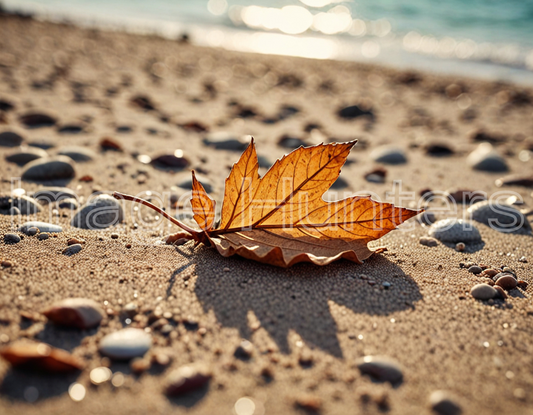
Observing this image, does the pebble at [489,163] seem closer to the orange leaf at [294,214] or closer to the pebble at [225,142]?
the pebble at [225,142]

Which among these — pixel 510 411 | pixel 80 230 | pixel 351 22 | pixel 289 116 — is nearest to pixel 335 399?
pixel 510 411

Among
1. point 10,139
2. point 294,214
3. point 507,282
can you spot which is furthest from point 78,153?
point 507,282

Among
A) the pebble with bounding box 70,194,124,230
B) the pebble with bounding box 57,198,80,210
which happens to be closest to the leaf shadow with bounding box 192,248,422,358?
the pebble with bounding box 70,194,124,230

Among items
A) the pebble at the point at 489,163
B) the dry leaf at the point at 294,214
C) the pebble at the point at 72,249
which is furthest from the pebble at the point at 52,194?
the pebble at the point at 489,163

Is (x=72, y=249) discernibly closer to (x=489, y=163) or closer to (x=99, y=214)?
(x=99, y=214)

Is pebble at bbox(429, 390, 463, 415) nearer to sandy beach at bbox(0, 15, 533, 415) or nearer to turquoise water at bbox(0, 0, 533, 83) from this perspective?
sandy beach at bbox(0, 15, 533, 415)

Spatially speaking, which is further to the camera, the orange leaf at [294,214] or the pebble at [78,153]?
the pebble at [78,153]
